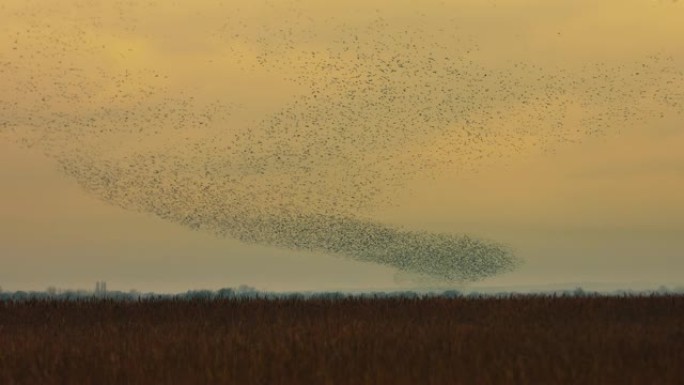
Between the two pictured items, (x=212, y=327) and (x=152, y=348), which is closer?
(x=152, y=348)

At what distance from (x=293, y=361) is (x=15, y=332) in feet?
28.1

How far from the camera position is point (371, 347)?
13672mm

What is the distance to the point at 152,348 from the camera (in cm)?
1444

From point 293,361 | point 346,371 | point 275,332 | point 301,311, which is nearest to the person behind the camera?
point 346,371

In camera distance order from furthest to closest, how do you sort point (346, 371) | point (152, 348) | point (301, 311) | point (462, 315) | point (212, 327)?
point (301, 311) → point (462, 315) → point (212, 327) → point (152, 348) → point (346, 371)

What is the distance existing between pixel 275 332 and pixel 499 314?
544 cm

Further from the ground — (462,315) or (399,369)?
(462,315)

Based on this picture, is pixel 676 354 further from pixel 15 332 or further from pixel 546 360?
pixel 15 332

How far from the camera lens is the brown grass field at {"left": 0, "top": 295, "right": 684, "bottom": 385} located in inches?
457

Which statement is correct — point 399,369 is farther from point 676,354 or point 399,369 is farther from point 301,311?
point 301,311

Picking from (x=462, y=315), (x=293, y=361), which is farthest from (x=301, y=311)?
(x=293, y=361)

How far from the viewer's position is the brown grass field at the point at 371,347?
457 inches

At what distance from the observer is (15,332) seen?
1934 cm

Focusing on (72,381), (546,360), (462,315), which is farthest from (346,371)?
(462,315)
